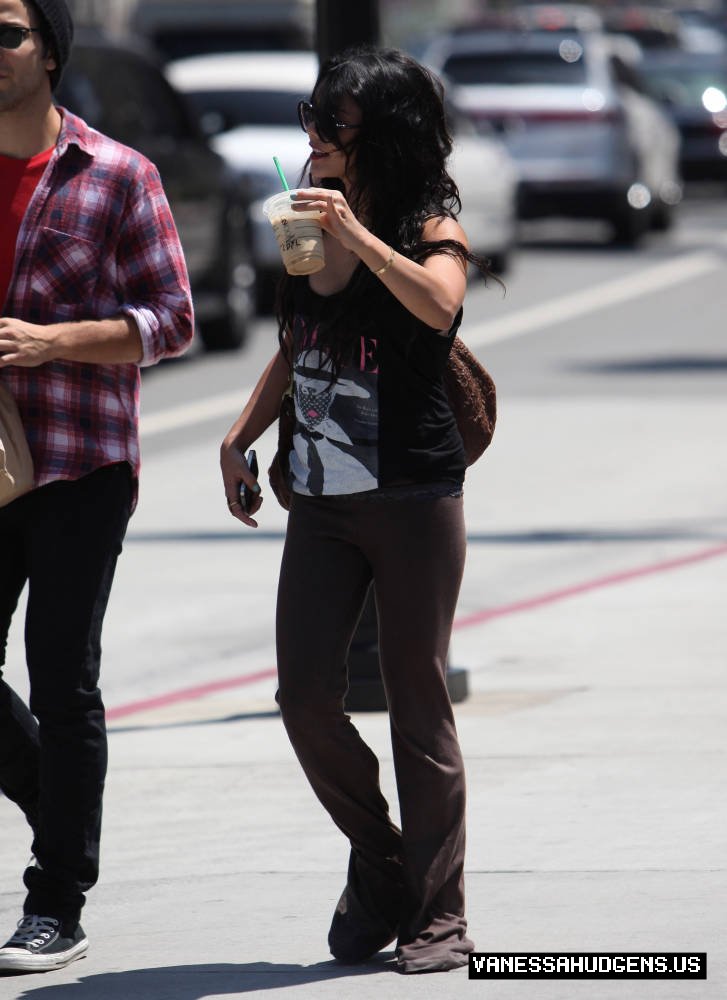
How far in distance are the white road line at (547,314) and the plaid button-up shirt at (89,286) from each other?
7.63m

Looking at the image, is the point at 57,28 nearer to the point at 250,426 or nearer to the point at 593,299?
the point at 250,426

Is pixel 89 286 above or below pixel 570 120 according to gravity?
below

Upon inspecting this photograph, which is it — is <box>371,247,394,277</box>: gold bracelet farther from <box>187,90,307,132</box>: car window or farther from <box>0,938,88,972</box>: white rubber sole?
<box>187,90,307,132</box>: car window

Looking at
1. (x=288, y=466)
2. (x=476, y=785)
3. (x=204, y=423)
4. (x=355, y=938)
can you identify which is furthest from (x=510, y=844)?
(x=204, y=423)

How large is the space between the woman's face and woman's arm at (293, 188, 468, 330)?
0.09 m

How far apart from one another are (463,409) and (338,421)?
27cm

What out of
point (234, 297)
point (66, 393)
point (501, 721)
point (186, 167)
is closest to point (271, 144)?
point (234, 297)

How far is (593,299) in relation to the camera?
18.2 metres

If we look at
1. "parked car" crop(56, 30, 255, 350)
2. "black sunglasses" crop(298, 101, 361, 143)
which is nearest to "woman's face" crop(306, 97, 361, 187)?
"black sunglasses" crop(298, 101, 361, 143)

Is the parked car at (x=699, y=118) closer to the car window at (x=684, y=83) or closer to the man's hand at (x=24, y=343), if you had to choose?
the car window at (x=684, y=83)

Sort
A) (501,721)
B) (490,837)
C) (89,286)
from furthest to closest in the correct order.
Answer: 1. (501,721)
2. (490,837)
3. (89,286)

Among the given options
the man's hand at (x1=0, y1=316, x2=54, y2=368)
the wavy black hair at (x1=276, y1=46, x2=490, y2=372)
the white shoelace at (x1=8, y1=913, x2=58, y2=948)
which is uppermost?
the wavy black hair at (x1=276, y1=46, x2=490, y2=372)

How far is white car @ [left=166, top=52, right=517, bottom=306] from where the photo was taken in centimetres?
1664

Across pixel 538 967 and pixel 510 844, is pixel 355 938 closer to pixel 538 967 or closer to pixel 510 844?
pixel 538 967
